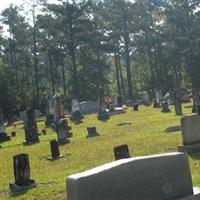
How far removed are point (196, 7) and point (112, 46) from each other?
11816 mm

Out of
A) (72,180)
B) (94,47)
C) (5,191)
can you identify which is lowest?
(5,191)

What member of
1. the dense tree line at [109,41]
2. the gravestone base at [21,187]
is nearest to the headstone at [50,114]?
the dense tree line at [109,41]

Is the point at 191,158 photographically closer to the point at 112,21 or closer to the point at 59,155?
the point at 59,155

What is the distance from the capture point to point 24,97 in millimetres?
58281

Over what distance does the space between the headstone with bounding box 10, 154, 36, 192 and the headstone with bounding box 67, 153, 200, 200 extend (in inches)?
246

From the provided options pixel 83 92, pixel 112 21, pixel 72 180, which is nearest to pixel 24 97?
pixel 83 92

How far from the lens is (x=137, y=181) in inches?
254

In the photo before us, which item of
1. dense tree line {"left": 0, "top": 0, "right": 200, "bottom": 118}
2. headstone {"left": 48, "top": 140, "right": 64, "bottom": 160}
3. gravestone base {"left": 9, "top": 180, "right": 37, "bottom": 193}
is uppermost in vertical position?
dense tree line {"left": 0, "top": 0, "right": 200, "bottom": 118}

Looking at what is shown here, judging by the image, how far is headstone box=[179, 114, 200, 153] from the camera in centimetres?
1424

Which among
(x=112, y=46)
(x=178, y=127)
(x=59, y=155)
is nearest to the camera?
(x=59, y=155)

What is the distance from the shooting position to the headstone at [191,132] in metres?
14.2

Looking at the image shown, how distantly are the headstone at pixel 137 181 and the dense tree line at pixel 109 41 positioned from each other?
4819 centimetres

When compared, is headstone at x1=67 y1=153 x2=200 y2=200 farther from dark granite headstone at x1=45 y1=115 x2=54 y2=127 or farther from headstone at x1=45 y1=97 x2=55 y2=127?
dark granite headstone at x1=45 y1=115 x2=54 y2=127

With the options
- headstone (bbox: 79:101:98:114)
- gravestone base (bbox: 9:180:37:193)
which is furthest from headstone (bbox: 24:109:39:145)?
headstone (bbox: 79:101:98:114)
